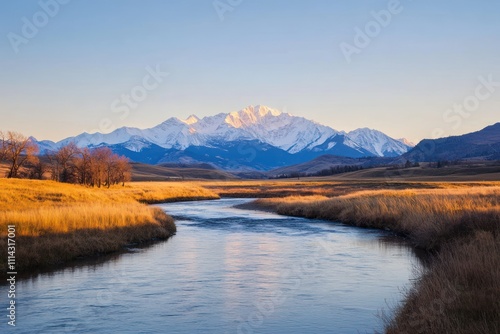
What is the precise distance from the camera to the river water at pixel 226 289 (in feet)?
50.6

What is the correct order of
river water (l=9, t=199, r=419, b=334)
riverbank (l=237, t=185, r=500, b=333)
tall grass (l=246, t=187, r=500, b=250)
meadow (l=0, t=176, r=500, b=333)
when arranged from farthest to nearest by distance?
tall grass (l=246, t=187, r=500, b=250)
river water (l=9, t=199, r=419, b=334)
meadow (l=0, t=176, r=500, b=333)
riverbank (l=237, t=185, r=500, b=333)

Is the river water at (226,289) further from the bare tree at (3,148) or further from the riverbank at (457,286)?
the bare tree at (3,148)

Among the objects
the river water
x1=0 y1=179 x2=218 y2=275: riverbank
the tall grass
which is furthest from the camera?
the tall grass

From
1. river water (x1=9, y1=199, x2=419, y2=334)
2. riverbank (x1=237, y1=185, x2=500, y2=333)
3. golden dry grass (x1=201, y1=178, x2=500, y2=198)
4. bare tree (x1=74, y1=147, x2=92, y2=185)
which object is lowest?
river water (x1=9, y1=199, x2=419, y2=334)

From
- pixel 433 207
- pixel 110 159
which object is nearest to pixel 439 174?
pixel 110 159

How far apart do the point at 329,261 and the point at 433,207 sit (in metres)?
12.9

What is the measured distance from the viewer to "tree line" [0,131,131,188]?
73125mm

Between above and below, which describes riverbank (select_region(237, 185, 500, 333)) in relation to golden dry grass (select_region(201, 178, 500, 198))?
below

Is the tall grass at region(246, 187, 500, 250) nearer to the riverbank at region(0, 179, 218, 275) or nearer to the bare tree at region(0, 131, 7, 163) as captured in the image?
the riverbank at region(0, 179, 218, 275)

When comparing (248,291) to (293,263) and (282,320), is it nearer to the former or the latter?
(282,320)

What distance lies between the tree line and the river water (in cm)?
4954

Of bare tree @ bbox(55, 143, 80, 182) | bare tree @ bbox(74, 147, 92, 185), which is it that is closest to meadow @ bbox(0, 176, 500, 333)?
bare tree @ bbox(55, 143, 80, 182)

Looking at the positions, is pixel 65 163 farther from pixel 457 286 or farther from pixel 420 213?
pixel 457 286

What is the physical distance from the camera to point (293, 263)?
25.8m
